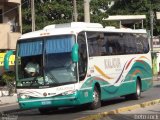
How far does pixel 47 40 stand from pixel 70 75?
1.58 meters

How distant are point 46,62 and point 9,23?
26.2 metres

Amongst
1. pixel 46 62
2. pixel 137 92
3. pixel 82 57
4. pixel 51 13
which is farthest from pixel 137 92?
pixel 51 13

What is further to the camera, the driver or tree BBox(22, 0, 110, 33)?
tree BBox(22, 0, 110, 33)

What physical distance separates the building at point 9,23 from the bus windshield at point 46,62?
2239 cm

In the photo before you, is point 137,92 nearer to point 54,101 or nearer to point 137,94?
point 137,94

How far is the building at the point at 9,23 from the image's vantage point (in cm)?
4134

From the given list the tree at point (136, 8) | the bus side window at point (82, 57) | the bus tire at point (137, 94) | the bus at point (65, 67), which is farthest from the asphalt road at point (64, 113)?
the tree at point (136, 8)

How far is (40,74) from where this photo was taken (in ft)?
59.3

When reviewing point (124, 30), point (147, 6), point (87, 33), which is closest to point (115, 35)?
point (124, 30)

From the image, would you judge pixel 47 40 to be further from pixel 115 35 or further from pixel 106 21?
pixel 106 21

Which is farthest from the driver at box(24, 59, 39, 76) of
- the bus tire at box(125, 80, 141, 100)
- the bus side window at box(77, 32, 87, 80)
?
the bus tire at box(125, 80, 141, 100)

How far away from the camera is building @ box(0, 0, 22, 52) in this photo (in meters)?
41.3

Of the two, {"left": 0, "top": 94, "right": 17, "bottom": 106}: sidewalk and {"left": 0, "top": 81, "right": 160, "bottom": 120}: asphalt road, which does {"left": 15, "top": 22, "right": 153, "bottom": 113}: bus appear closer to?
{"left": 0, "top": 81, "right": 160, "bottom": 120}: asphalt road

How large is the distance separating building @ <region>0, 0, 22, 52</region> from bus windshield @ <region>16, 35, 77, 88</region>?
22390 mm
